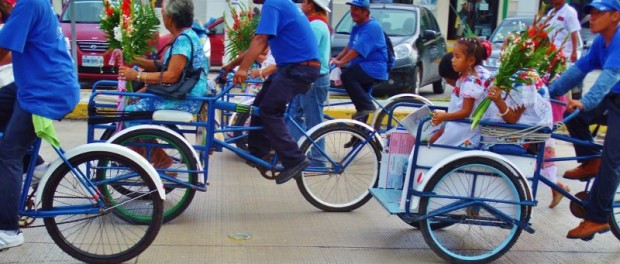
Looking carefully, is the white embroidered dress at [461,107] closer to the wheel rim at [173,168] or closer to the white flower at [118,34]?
the wheel rim at [173,168]

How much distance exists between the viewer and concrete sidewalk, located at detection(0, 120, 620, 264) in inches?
205

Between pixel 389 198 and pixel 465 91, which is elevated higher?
pixel 465 91

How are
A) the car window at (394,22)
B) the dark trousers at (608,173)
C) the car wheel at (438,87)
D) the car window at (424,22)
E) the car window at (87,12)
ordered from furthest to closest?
the car wheel at (438,87) < the car window at (87,12) < the car window at (424,22) < the car window at (394,22) < the dark trousers at (608,173)

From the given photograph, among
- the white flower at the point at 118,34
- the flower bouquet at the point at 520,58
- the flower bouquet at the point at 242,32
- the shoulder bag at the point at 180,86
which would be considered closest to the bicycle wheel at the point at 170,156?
the shoulder bag at the point at 180,86

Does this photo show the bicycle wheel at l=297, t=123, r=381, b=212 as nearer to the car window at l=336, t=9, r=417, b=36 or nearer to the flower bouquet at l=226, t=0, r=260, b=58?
the flower bouquet at l=226, t=0, r=260, b=58

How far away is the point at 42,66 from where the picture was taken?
182 inches

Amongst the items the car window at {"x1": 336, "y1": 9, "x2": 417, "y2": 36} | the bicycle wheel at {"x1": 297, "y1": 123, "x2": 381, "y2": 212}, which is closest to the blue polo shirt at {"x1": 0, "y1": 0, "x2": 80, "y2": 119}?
the bicycle wheel at {"x1": 297, "y1": 123, "x2": 381, "y2": 212}

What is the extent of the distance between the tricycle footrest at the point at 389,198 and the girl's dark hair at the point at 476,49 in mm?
1033

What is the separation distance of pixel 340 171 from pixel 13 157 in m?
2.55

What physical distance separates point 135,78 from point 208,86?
36.0 inches

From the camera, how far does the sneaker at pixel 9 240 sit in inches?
188

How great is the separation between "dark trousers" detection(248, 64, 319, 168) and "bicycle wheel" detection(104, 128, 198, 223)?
0.59m

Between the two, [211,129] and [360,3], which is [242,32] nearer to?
[360,3]

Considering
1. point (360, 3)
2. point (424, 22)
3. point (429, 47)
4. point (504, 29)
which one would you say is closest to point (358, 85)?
point (360, 3)
